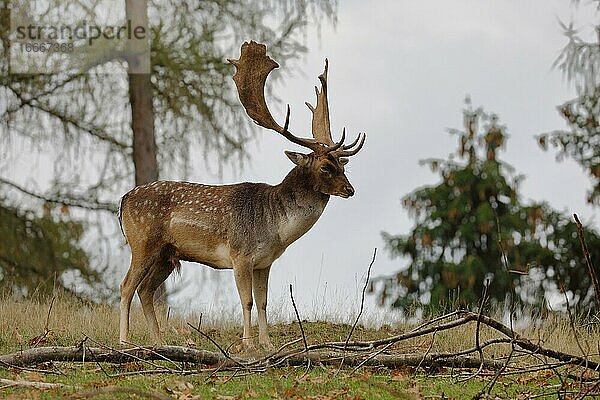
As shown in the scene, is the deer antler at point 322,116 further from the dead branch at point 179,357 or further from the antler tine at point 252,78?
the dead branch at point 179,357

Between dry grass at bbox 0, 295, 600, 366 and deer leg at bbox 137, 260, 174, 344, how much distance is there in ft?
1.41

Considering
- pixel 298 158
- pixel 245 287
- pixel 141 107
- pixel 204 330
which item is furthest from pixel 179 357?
pixel 141 107

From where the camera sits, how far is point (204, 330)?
13.3 metres

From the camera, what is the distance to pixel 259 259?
11414 mm

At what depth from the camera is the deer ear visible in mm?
11477

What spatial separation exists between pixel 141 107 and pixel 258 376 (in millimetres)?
10045

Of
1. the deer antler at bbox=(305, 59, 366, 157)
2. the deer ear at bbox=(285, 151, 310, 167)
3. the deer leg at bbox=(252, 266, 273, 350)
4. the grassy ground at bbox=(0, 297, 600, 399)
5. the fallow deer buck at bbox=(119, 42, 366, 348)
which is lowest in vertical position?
the grassy ground at bbox=(0, 297, 600, 399)

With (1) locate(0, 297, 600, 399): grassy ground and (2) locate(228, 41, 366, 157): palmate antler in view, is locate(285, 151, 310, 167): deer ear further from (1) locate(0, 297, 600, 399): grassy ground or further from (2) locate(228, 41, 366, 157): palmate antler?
(1) locate(0, 297, 600, 399): grassy ground

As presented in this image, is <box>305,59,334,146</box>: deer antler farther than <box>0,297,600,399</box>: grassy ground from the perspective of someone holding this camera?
Yes

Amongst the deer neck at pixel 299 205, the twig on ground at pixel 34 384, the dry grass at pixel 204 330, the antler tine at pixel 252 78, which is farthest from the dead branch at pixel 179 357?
the antler tine at pixel 252 78

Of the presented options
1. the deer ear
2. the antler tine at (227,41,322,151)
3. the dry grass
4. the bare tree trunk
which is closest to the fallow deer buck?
the deer ear

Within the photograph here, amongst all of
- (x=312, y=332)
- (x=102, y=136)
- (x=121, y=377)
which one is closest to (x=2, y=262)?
(x=102, y=136)

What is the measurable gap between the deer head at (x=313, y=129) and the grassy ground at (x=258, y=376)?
1.88 meters

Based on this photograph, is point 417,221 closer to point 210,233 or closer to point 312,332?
point 312,332
